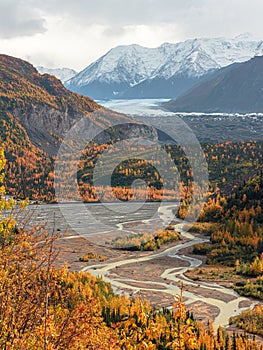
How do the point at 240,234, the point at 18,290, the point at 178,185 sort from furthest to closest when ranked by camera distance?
the point at 178,185
the point at 240,234
the point at 18,290

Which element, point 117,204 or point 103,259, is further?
point 117,204

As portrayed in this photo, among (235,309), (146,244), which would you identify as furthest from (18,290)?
(146,244)

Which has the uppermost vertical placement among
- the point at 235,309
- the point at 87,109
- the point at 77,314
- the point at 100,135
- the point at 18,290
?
the point at 87,109

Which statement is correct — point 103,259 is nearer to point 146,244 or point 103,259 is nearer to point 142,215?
point 146,244

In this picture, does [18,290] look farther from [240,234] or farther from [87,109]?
[87,109]

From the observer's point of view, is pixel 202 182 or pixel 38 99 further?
pixel 38 99

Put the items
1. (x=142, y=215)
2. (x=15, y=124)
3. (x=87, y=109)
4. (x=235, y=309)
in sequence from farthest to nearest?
1. (x=87, y=109)
2. (x=15, y=124)
3. (x=142, y=215)
4. (x=235, y=309)

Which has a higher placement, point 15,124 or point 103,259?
point 15,124

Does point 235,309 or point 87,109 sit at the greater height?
point 87,109

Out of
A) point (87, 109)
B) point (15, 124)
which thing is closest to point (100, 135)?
point (87, 109)

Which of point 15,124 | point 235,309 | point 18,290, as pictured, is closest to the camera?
point 18,290
